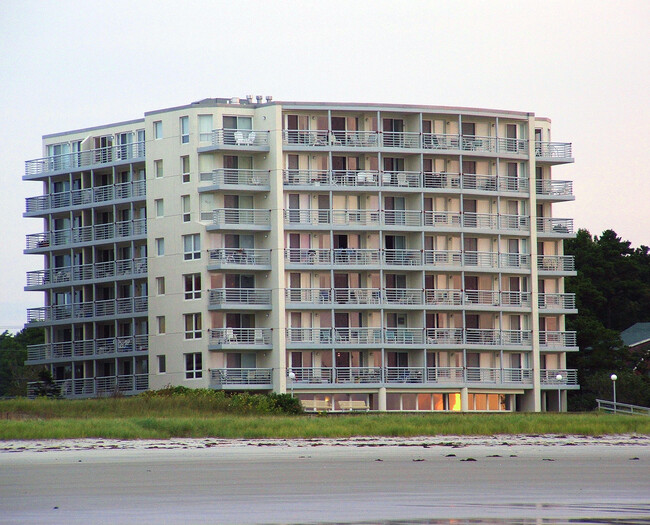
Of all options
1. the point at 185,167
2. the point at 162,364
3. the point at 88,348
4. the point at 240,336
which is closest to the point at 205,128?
the point at 185,167

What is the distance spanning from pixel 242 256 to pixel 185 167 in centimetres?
781

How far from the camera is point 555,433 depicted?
5844 cm

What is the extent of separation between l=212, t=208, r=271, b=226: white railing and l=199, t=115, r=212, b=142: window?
5.26 m

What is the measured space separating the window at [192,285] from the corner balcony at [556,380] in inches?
1077

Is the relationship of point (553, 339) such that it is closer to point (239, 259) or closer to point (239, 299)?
point (239, 299)

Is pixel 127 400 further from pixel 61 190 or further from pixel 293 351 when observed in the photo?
pixel 61 190

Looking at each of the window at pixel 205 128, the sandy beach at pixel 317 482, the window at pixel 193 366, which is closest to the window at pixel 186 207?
the window at pixel 205 128

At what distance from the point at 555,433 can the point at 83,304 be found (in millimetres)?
59217

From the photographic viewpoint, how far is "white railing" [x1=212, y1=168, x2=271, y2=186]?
102125 millimetres

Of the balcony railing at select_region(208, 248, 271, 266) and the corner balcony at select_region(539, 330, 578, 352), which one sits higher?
the balcony railing at select_region(208, 248, 271, 266)

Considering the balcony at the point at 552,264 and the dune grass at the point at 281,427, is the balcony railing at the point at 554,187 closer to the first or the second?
the balcony at the point at 552,264

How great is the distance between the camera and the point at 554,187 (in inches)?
4417

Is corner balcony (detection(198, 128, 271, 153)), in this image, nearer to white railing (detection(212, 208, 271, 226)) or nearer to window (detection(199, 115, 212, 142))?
window (detection(199, 115, 212, 142))

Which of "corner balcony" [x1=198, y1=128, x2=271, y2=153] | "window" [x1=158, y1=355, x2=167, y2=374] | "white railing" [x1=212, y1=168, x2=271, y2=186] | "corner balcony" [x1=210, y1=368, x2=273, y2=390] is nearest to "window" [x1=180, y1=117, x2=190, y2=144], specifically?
"corner balcony" [x1=198, y1=128, x2=271, y2=153]
